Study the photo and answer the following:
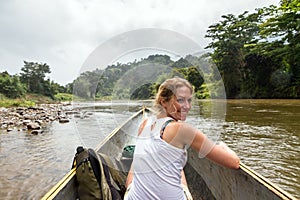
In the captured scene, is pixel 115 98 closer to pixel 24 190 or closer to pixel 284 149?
pixel 24 190

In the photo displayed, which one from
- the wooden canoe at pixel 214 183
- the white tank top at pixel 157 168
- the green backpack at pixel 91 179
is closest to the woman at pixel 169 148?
the white tank top at pixel 157 168

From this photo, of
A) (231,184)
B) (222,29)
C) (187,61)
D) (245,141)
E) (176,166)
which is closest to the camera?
(176,166)

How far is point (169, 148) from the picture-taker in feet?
3.84

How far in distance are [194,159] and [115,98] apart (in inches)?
62.2

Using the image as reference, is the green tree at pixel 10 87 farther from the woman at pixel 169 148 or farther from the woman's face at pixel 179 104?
the woman's face at pixel 179 104

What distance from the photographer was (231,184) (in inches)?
77.6

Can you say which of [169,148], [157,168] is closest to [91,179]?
[157,168]

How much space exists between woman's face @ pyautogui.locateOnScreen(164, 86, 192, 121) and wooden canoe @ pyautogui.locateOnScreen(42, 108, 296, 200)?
0.69 metres

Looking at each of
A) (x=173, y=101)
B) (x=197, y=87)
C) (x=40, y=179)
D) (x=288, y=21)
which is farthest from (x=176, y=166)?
(x=288, y=21)

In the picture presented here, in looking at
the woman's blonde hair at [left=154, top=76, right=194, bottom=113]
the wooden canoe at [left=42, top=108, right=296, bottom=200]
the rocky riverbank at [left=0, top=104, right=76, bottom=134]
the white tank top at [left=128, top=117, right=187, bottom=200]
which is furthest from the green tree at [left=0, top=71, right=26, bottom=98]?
the woman's blonde hair at [left=154, top=76, right=194, bottom=113]

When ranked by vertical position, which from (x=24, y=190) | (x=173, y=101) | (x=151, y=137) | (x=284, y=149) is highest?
(x=173, y=101)

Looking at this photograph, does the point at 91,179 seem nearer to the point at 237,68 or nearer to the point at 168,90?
the point at 168,90

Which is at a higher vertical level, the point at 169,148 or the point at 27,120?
the point at 169,148

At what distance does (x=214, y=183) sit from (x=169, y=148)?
144 centimetres
